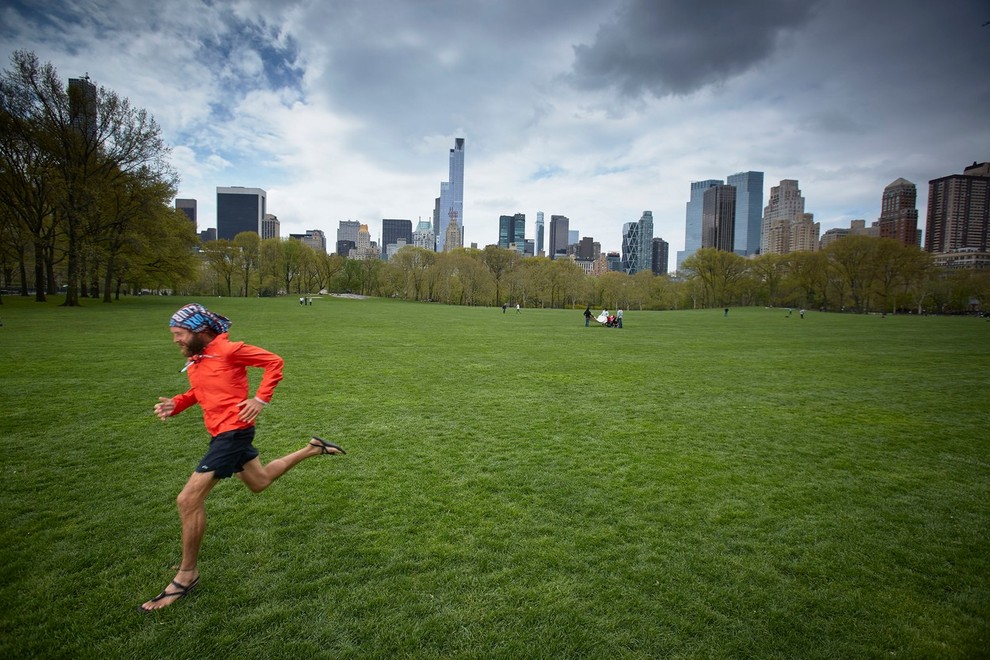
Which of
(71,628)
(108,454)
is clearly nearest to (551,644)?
(71,628)

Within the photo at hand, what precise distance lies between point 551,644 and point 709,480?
387cm

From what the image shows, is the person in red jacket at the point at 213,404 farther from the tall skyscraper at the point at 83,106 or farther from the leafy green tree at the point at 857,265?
A: the leafy green tree at the point at 857,265

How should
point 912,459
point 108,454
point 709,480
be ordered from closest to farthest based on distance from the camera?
point 709,480
point 108,454
point 912,459

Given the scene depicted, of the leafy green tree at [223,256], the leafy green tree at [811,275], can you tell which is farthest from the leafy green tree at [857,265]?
the leafy green tree at [223,256]

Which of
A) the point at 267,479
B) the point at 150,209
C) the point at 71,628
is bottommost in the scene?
the point at 71,628

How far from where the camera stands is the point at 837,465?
22.7 feet

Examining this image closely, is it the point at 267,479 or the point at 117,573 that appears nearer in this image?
the point at 117,573

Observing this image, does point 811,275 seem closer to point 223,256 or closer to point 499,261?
point 499,261

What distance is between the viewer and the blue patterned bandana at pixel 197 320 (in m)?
3.92

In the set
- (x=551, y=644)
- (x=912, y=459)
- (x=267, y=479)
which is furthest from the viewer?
(x=912, y=459)

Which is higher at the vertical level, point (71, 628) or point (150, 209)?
point (150, 209)

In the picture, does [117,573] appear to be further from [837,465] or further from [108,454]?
[837,465]

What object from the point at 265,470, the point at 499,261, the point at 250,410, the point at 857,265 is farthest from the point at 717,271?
the point at 250,410

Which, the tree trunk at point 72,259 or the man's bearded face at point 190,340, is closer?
the man's bearded face at point 190,340
